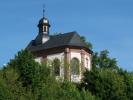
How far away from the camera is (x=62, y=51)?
95500 mm

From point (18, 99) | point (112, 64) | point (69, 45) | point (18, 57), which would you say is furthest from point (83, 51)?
point (18, 99)

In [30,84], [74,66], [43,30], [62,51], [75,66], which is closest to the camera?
[30,84]

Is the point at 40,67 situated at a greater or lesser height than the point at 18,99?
greater

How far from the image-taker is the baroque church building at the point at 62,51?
290 ft

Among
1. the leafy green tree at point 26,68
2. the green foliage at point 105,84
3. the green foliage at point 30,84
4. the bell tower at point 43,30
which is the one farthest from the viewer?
the bell tower at point 43,30

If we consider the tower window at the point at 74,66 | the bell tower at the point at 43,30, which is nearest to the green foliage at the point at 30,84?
the tower window at the point at 74,66

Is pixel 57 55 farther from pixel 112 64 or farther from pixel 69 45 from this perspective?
pixel 112 64

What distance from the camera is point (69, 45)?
314ft

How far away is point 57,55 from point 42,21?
8877 millimetres

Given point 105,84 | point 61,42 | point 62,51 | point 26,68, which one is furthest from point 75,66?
point 26,68

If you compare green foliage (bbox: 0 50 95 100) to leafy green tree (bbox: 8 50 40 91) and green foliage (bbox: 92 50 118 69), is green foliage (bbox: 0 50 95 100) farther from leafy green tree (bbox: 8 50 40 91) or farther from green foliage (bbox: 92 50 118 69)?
green foliage (bbox: 92 50 118 69)

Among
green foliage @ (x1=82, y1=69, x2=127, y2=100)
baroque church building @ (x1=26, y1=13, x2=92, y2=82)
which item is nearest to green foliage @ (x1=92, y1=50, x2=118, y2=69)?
baroque church building @ (x1=26, y1=13, x2=92, y2=82)

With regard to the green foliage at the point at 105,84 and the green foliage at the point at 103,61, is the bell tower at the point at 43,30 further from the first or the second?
the green foliage at the point at 105,84

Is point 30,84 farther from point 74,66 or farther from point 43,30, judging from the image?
point 43,30
